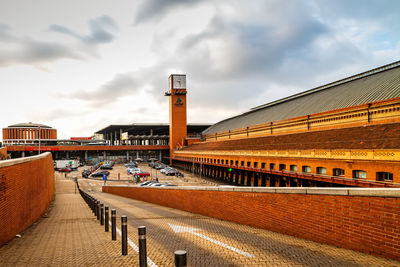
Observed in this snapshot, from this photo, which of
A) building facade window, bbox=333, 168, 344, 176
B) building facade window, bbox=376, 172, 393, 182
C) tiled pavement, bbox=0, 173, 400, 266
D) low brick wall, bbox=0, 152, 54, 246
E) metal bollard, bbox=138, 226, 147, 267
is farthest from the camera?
building facade window, bbox=333, 168, 344, 176

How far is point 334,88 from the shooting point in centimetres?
5028

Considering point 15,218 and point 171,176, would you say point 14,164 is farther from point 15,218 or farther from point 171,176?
point 171,176

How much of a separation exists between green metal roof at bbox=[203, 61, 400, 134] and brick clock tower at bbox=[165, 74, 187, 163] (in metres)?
36.5

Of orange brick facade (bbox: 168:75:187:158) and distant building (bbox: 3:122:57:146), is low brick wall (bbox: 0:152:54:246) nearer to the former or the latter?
orange brick facade (bbox: 168:75:187:158)

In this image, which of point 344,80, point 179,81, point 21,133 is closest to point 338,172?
point 344,80

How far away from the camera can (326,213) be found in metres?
7.48

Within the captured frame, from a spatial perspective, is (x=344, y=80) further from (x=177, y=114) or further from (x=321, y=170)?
(x=177, y=114)

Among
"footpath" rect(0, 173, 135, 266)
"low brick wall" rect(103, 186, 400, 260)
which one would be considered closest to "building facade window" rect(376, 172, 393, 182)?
"low brick wall" rect(103, 186, 400, 260)

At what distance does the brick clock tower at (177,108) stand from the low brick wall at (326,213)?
81165 millimetres

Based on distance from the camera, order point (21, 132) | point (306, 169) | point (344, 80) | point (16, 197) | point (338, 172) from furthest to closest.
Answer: point (21, 132) < point (344, 80) < point (306, 169) < point (338, 172) < point (16, 197)

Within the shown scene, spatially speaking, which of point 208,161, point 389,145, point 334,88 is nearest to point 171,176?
point 208,161

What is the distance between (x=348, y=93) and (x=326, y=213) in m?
39.9

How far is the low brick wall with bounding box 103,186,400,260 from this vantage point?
6.12 metres

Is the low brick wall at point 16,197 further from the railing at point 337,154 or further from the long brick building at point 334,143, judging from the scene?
the railing at point 337,154
